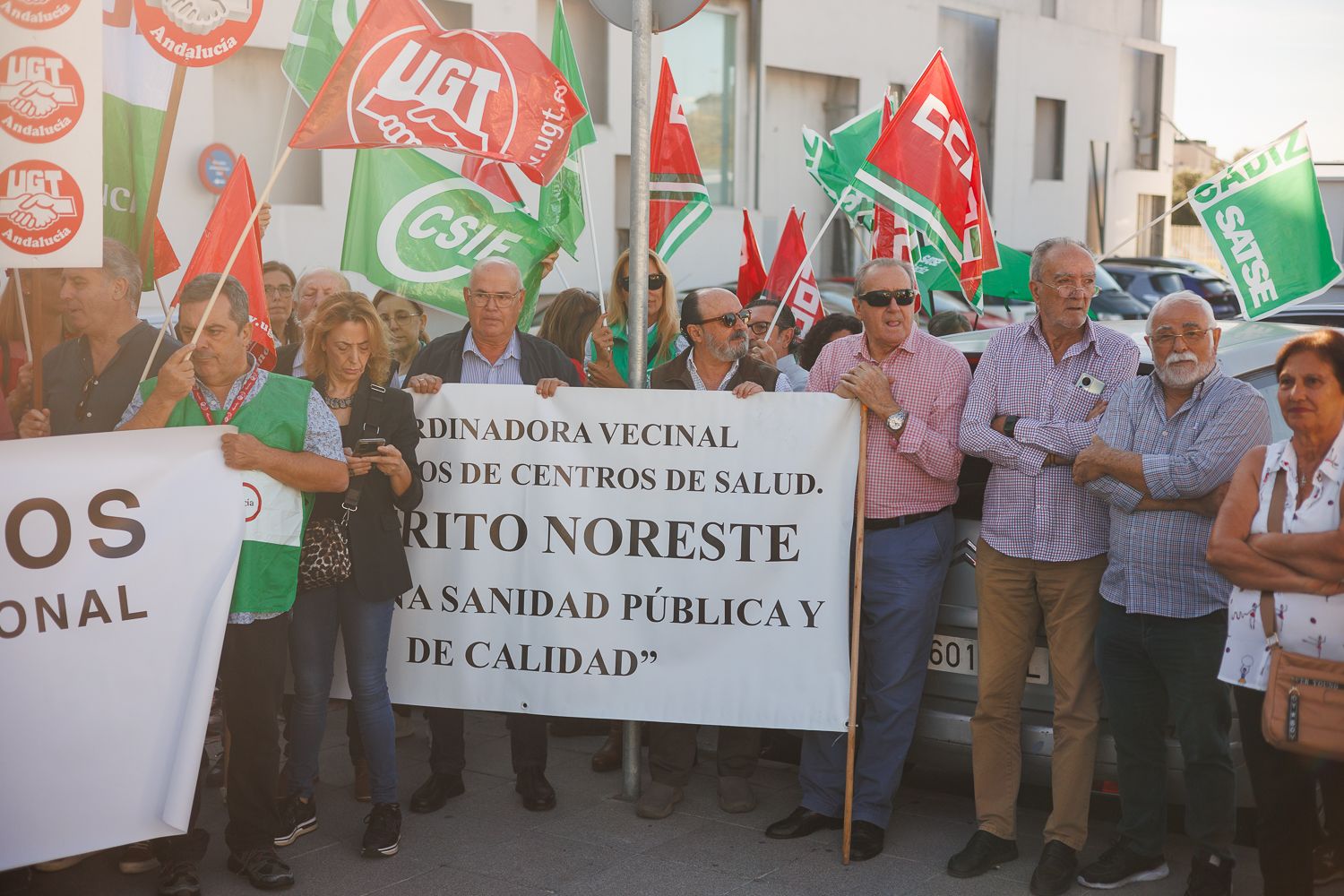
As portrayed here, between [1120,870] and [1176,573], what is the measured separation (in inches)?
41.0

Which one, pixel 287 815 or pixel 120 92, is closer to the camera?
pixel 287 815

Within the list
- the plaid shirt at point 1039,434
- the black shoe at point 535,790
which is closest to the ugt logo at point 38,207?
the black shoe at point 535,790

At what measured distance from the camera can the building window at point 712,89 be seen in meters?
23.8

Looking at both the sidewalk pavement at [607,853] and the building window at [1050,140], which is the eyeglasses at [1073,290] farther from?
the building window at [1050,140]

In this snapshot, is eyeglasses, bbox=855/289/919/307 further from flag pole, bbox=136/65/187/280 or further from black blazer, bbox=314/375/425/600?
flag pole, bbox=136/65/187/280

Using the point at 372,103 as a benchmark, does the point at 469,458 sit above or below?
below

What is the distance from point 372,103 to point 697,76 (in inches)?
776

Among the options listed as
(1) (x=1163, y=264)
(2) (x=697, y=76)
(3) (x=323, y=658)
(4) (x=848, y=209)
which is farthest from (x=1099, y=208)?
(3) (x=323, y=658)

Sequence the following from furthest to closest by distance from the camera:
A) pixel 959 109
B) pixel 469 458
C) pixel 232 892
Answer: pixel 959 109 < pixel 469 458 < pixel 232 892

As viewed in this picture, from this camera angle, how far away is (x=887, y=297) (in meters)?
5.09

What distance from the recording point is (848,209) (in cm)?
896

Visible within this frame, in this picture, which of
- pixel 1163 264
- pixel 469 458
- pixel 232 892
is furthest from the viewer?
pixel 1163 264

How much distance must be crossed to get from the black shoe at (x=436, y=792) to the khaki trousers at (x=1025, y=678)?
202cm

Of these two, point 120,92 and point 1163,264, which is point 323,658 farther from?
point 1163,264
